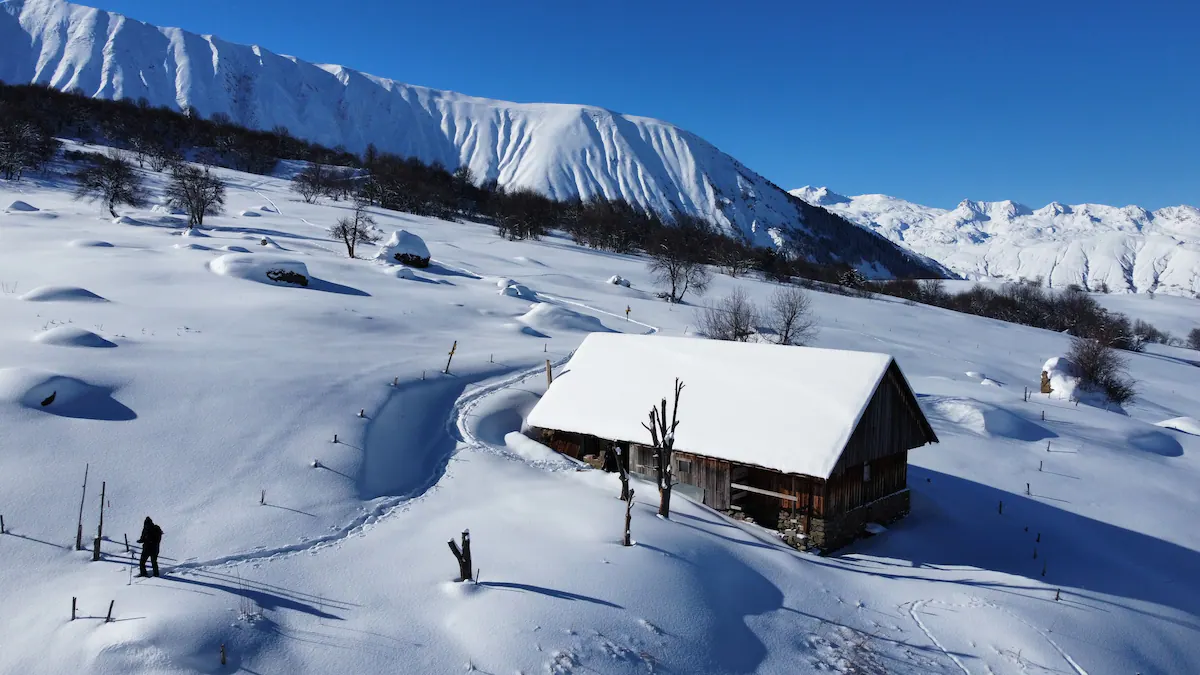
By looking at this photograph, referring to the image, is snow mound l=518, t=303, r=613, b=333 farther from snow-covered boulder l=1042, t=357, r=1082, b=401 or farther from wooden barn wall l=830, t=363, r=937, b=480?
snow-covered boulder l=1042, t=357, r=1082, b=401

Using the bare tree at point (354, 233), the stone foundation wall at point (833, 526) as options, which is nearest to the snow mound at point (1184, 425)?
the stone foundation wall at point (833, 526)

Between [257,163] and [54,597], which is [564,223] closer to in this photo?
[257,163]

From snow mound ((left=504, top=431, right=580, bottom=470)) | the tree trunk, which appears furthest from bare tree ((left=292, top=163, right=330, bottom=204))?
the tree trunk

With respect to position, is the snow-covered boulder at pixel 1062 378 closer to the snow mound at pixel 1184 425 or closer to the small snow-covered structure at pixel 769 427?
the snow mound at pixel 1184 425

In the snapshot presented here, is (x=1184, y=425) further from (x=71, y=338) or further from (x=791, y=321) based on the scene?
(x=71, y=338)

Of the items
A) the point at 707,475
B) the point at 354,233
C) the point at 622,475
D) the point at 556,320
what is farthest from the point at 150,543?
the point at 354,233

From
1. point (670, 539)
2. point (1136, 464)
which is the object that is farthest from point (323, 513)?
point (1136, 464)
